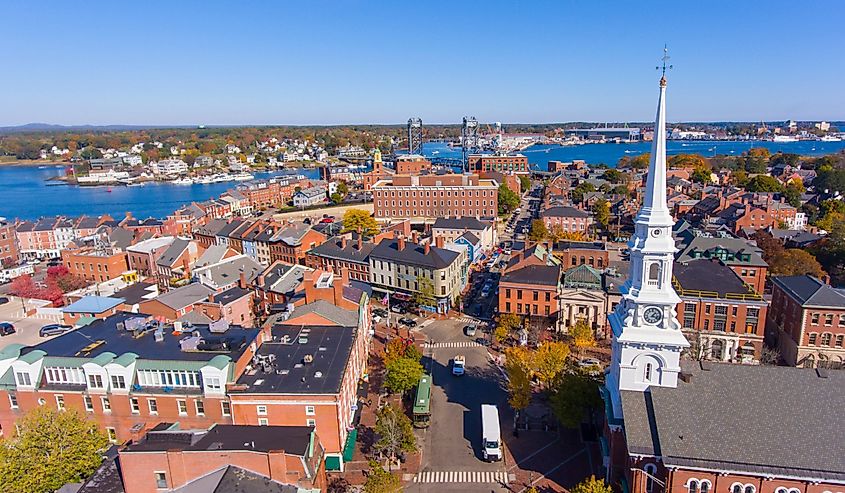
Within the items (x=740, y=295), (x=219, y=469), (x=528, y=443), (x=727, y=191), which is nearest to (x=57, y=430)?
(x=219, y=469)

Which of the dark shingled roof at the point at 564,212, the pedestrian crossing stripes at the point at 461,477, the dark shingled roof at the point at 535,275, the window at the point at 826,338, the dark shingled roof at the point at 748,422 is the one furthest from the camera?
the dark shingled roof at the point at 564,212

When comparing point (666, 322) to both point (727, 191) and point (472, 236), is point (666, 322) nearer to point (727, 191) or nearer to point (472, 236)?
→ point (472, 236)

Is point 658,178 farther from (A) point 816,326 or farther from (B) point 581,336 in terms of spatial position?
(A) point 816,326

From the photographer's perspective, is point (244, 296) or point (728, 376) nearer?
point (728, 376)

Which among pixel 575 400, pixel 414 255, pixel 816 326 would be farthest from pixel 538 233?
pixel 575 400

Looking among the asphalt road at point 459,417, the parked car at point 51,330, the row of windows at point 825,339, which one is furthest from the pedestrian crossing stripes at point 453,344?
the parked car at point 51,330

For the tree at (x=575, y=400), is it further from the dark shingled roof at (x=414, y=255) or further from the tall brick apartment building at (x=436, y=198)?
the tall brick apartment building at (x=436, y=198)
